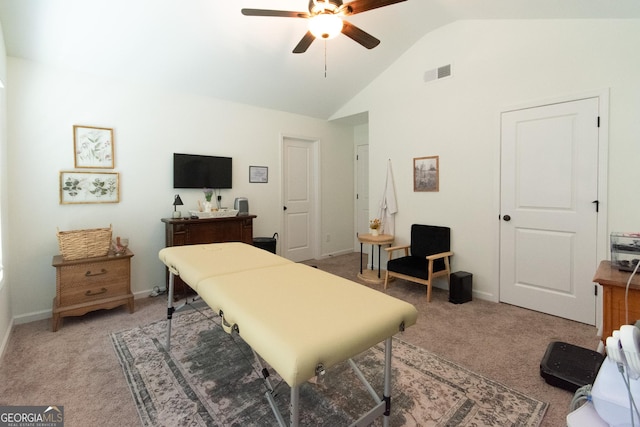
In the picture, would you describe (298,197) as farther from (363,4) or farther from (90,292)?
(363,4)

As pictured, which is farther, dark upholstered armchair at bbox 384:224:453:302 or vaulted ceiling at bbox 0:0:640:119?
dark upholstered armchair at bbox 384:224:453:302

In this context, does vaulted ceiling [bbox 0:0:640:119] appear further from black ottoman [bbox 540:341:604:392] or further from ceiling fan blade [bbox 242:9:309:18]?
black ottoman [bbox 540:341:604:392]

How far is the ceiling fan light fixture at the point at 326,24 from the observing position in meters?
1.98

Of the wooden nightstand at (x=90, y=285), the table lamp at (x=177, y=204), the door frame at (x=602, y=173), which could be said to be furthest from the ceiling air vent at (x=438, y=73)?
the wooden nightstand at (x=90, y=285)

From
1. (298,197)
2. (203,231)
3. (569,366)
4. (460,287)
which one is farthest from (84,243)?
(569,366)

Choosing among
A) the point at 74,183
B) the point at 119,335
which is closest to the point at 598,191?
the point at 119,335

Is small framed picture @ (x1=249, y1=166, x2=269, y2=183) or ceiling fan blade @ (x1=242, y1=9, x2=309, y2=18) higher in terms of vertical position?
ceiling fan blade @ (x1=242, y1=9, x2=309, y2=18)

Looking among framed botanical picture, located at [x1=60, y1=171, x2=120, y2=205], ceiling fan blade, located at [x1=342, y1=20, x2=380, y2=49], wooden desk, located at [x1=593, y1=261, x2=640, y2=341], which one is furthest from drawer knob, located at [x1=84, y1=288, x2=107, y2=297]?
wooden desk, located at [x1=593, y1=261, x2=640, y2=341]

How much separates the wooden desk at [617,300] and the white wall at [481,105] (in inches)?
45.0

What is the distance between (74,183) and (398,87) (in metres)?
3.91

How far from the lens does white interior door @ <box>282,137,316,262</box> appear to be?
15.7 ft

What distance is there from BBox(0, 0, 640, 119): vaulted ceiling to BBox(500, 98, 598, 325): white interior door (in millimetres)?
888

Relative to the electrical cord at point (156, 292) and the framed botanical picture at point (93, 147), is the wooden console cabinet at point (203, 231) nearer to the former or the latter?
the electrical cord at point (156, 292)

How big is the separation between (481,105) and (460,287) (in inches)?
78.3
